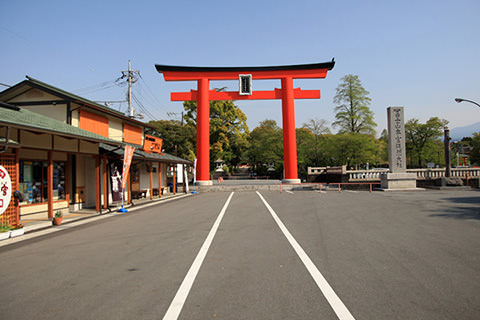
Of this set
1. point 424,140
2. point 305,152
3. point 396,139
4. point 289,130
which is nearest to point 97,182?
point 289,130

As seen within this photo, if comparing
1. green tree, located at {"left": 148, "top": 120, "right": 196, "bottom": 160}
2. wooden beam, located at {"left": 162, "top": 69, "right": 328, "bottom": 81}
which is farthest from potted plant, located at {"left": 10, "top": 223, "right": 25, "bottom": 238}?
green tree, located at {"left": 148, "top": 120, "right": 196, "bottom": 160}

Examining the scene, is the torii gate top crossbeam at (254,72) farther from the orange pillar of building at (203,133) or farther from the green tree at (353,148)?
the green tree at (353,148)

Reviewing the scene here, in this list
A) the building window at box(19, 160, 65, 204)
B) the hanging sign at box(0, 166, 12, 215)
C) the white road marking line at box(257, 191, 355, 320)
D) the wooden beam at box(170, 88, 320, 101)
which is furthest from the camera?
the wooden beam at box(170, 88, 320, 101)

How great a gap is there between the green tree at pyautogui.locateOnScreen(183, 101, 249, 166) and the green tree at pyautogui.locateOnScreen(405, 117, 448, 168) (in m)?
27.5

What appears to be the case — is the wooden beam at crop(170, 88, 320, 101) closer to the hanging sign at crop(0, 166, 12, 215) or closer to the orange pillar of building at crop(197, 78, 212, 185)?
the orange pillar of building at crop(197, 78, 212, 185)

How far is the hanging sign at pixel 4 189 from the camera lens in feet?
25.2

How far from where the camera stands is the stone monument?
21.3 meters

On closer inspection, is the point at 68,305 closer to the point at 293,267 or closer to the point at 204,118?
the point at 293,267

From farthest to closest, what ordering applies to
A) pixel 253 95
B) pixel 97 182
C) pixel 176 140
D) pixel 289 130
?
pixel 176 140
pixel 253 95
pixel 289 130
pixel 97 182

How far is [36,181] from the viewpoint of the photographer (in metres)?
11.4

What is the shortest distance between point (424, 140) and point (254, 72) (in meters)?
34.3

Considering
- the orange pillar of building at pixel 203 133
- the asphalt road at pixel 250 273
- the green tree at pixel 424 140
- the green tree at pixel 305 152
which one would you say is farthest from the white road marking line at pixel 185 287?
the green tree at pixel 424 140

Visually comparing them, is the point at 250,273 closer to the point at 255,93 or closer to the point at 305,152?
the point at 255,93

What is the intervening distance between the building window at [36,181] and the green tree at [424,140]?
48.3 metres
